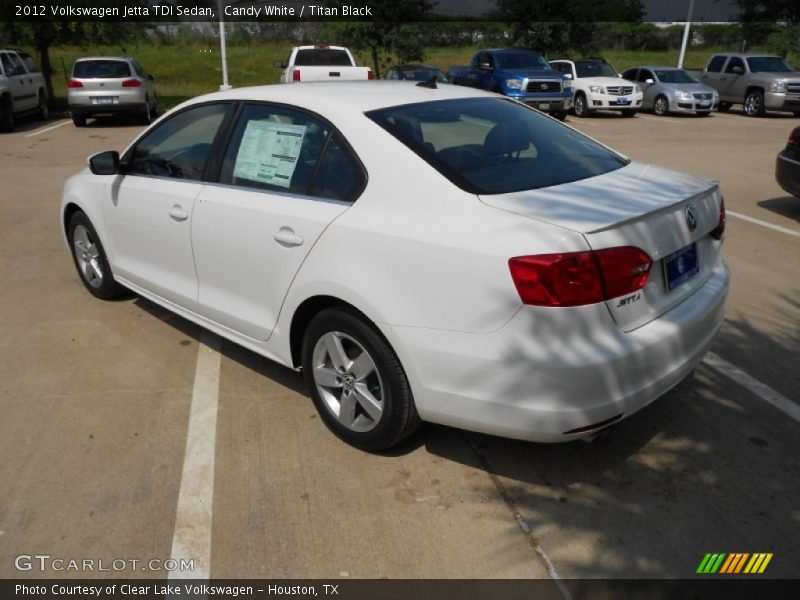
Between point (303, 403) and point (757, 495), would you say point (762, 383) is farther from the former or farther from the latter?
point (303, 403)

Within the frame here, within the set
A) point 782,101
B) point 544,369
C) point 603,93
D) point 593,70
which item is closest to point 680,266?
point 544,369

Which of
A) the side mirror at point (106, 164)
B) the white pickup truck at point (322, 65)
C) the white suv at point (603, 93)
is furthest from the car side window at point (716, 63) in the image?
the side mirror at point (106, 164)

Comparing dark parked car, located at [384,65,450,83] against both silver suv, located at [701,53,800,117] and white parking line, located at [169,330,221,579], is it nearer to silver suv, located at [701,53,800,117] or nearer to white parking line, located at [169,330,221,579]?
silver suv, located at [701,53,800,117]

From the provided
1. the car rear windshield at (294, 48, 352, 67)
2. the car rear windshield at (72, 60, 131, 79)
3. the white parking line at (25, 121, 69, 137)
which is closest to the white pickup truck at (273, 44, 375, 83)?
the car rear windshield at (294, 48, 352, 67)

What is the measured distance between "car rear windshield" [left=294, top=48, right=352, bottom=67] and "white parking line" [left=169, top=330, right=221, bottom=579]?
15011mm

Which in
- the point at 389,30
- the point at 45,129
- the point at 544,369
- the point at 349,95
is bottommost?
the point at 45,129

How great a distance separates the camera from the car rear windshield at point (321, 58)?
17812mm

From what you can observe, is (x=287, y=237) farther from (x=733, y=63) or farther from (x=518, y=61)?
(x=733, y=63)

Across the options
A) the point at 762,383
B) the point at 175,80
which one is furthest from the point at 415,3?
the point at 762,383

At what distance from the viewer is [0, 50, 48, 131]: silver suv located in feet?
50.9

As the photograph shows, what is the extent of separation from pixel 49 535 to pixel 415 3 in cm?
2883

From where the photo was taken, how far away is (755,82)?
19.7 meters

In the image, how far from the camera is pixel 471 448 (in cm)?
337

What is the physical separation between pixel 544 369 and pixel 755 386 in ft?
6.50
